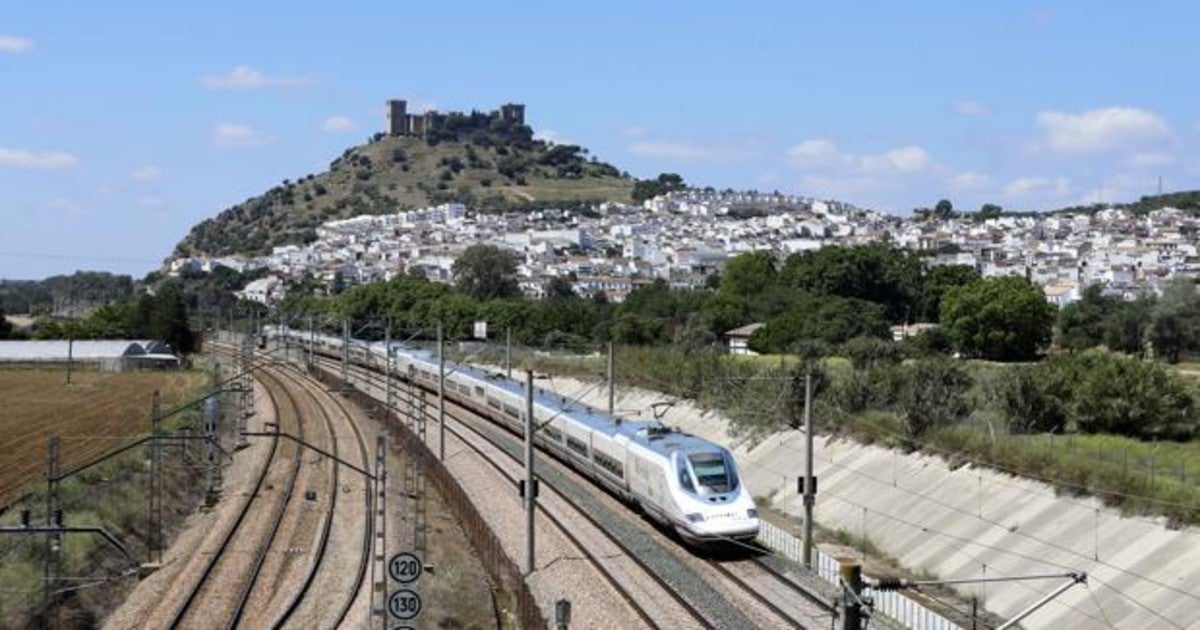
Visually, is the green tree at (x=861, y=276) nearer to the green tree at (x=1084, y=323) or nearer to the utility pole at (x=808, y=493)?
the green tree at (x=1084, y=323)

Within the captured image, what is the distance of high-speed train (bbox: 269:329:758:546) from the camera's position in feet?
106

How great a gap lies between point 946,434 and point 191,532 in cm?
2264

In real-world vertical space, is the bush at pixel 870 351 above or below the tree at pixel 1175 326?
below

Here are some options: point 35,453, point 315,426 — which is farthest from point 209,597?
point 315,426

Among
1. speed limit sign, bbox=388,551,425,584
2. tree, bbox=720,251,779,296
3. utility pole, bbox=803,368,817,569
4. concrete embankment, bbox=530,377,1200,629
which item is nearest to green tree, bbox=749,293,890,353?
tree, bbox=720,251,779,296

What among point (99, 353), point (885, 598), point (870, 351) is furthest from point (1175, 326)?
point (99, 353)

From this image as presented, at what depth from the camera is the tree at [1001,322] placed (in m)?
96.7

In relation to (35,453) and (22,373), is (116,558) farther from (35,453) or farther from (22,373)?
(22,373)

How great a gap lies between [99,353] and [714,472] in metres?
99.1

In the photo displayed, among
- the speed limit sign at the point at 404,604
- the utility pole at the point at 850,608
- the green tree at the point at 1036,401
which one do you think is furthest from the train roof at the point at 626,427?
the utility pole at the point at 850,608

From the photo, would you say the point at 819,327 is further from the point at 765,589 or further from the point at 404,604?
the point at 404,604

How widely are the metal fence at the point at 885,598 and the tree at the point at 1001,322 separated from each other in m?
65.8

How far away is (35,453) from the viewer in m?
56.2

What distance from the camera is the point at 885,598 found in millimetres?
27875
